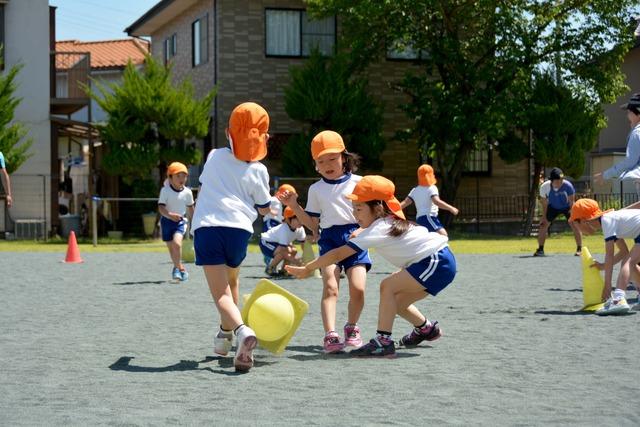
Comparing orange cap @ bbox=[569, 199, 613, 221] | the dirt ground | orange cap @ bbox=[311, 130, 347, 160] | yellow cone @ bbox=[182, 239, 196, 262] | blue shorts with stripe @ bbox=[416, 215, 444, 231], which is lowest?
yellow cone @ bbox=[182, 239, 196, 262]

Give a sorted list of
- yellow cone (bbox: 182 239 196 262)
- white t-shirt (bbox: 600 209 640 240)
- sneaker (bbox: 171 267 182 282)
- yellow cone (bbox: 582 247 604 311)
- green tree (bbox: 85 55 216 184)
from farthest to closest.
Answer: green tree (bbox: 85 55 216 184) → yellow cone (bbox: 182 239 196 262) → sneaker (bbox: 171 267 182 282) → yellow cone (bbox: 582 247 604 311) → white t-shirt (bbox: 600 209 640 240)

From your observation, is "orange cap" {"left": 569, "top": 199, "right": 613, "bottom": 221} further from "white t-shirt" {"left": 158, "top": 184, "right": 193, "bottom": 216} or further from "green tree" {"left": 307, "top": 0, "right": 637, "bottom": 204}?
"green tree" {"left": 307, "top": 0, "right": 637, "bottom": 204}

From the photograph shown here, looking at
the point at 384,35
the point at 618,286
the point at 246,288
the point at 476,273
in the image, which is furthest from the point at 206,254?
the point at 384,35

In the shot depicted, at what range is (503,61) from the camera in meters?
31.8

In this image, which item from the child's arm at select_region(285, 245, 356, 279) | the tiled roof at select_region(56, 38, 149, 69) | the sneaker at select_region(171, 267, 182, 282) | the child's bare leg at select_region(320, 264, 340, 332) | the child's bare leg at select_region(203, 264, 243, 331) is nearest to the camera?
the child's bare leg at select_region(203, 264, 243, 331)

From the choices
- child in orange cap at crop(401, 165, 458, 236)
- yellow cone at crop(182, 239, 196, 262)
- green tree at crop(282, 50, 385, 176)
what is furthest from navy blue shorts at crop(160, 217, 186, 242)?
green tree at crop(282, 50, 385, 176)

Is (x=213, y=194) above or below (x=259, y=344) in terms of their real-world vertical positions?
above

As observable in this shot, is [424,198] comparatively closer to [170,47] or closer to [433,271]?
[433,271]

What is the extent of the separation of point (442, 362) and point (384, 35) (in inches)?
1002

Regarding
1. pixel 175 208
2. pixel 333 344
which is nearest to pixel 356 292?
pixel 333 344

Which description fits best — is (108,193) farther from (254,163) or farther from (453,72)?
(254,163)

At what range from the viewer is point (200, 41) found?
35.9 m

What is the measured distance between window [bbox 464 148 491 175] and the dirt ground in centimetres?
2447

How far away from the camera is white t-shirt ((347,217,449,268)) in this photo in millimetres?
7547
